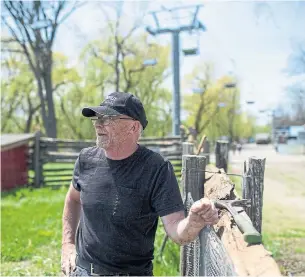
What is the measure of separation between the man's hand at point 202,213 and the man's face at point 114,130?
54cm

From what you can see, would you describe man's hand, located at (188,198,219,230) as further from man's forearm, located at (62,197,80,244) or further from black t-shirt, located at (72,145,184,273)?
man's forearm, located at (62,197,80,244)

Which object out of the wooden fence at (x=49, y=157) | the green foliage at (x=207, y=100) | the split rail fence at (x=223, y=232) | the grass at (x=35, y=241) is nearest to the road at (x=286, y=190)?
the grass at (x=35, y=241)

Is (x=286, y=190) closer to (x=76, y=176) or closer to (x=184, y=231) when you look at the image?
(x=76, y=176)

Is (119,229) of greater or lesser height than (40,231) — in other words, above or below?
above

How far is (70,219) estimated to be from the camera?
231 cm

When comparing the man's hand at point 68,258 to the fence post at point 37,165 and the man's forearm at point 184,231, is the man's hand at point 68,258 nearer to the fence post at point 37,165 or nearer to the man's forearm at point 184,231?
the man's forearm at point 184,231

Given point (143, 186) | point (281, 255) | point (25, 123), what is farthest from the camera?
point (25, 123)

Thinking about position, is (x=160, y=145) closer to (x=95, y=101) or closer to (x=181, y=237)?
(x=181, y=237)

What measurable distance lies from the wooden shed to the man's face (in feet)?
28.0

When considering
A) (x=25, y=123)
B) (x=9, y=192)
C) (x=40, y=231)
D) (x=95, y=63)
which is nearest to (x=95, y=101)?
(x=95, y=63)

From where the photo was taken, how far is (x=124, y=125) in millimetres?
2008

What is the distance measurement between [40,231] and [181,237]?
4769 mm

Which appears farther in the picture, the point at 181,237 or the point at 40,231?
the point at 40,231

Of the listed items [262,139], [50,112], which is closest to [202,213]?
[50,112]
